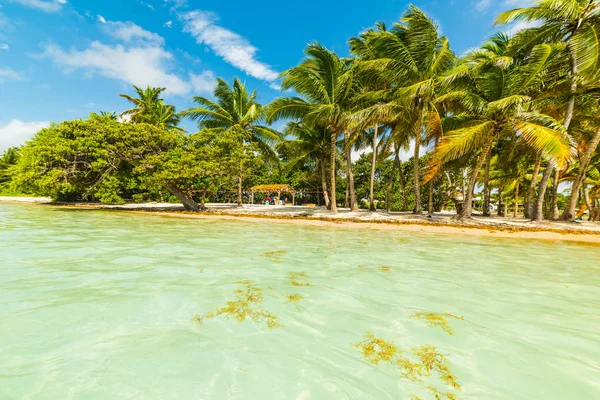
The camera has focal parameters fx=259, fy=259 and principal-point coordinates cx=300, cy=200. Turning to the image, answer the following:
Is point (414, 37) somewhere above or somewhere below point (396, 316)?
above

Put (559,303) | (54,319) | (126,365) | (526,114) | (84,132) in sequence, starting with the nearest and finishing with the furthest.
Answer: (126,365), (54,319), (559,303), (526,114), (84,132)

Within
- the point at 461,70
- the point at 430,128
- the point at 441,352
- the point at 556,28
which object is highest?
the point at 556,28

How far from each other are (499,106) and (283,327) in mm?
11834

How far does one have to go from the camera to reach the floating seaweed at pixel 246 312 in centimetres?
274

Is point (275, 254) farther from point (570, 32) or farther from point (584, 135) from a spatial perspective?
point (584, 135)

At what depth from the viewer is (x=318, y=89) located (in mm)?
14305

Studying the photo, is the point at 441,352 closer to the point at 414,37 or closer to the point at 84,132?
the point at 414,37

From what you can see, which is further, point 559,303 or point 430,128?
point 430,128

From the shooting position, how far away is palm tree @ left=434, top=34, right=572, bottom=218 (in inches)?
376

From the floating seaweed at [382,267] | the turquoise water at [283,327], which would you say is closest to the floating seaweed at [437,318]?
the turquoise water at [283,327]

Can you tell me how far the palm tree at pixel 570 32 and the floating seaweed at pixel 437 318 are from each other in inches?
394

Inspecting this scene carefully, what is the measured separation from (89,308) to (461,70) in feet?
48.1

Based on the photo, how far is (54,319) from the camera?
2613mm

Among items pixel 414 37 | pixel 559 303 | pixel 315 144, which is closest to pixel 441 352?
pixel 559 303
